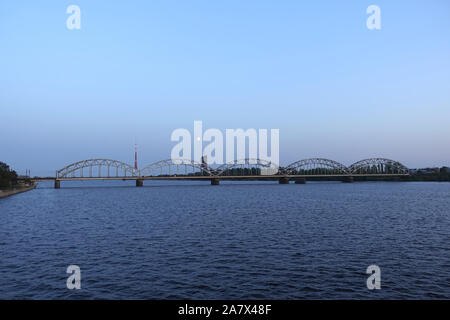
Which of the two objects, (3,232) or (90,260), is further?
(3,232)

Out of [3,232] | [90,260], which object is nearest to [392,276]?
[90,260]

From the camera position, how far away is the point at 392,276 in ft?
55.0

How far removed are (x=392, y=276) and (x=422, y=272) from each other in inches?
79.3

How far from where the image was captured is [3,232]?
3139 cm

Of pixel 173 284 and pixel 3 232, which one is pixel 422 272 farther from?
pixel 3 232
